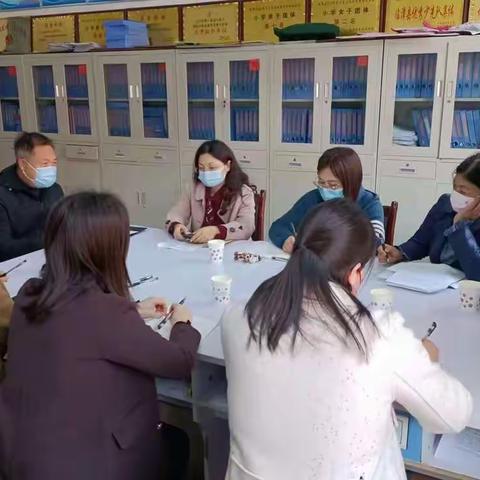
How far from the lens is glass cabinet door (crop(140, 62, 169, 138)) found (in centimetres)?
406

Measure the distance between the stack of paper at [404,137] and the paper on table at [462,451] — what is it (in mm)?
2494

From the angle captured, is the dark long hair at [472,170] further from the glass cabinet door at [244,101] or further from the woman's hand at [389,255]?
the glass cabinet door at [244,101]

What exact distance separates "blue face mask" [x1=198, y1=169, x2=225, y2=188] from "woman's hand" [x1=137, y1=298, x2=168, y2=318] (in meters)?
1.13

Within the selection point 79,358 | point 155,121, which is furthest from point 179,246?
point 155,121

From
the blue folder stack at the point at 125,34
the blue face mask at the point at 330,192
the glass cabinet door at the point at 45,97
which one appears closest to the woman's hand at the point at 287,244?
the blue face mask at the point at 330,192

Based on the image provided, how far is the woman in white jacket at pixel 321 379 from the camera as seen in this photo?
882mm

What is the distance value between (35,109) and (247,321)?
4251 millimetres

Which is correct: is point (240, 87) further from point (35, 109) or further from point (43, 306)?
point (43, 306)

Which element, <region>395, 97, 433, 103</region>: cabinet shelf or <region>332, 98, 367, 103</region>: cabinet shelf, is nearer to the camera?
<region>395, 97, 433, 103</region>: cabinet shelf

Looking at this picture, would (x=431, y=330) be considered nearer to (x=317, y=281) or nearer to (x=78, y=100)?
(x=317, y=281)

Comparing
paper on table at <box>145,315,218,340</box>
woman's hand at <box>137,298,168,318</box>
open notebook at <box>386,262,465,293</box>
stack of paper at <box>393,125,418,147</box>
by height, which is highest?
stack of paper at <box>393,125,418,147</box>

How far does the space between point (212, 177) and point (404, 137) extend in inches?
60.0

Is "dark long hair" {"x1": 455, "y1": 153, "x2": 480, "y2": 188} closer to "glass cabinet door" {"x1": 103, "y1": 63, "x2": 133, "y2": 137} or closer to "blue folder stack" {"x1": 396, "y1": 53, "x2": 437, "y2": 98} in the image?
"blue folder stack" {"x1": 396, "y1": 53, "x2": 437, "y2": 98}

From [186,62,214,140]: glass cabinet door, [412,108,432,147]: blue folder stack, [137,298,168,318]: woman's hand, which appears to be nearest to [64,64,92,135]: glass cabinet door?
[186,62,214,140]: glass cabinet door
